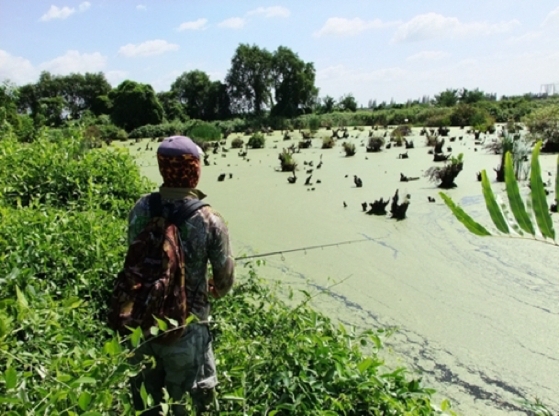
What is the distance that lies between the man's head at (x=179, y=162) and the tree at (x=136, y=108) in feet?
65.8

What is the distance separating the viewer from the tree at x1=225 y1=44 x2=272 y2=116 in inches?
1066

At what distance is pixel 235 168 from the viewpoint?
378 inches

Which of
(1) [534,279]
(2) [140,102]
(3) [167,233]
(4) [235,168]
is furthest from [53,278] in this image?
(2) [140,102]

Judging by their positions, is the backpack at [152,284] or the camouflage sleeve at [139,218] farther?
the camouflage sleeve at [139,218]

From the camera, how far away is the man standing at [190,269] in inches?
62.9

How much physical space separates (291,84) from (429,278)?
934 inches

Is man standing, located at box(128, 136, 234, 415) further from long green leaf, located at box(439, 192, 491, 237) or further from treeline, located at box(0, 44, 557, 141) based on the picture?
treeline, located at box(0, 44, 557, 141)

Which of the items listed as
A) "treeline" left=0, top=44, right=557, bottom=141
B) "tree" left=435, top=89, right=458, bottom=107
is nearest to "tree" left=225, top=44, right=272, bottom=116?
"treeline" left=0, top=44, right=557, bottom=141

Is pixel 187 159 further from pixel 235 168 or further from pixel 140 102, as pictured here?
pixel 140 102

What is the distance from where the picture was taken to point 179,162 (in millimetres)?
1585

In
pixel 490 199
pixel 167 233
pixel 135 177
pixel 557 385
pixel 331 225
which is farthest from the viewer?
pixel 331 225

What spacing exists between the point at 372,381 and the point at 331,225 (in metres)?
3.70

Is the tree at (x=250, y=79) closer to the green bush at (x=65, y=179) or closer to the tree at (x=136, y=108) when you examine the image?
the tree at (x=136, y=108)

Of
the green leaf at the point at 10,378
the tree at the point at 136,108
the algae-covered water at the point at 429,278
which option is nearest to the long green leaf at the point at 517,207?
the algae-covered water at the point at 429,278
